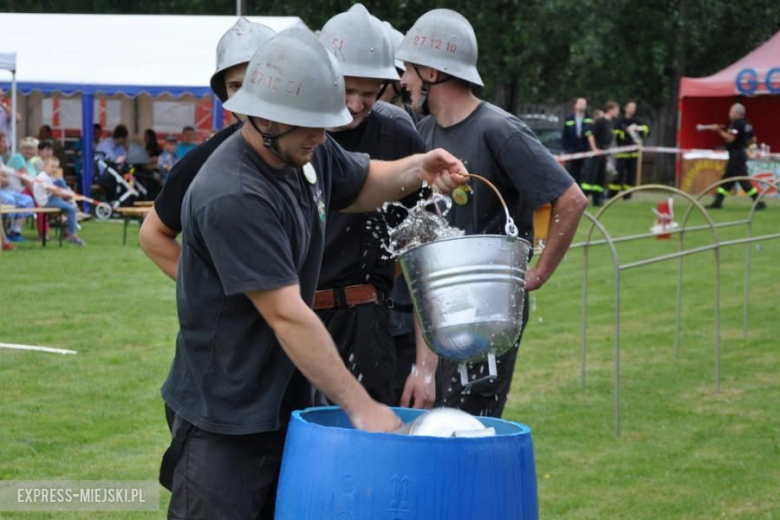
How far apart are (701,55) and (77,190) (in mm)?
20479

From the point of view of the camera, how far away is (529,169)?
4.73 m

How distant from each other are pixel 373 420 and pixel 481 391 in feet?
5.44

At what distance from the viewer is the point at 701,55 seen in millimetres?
36500

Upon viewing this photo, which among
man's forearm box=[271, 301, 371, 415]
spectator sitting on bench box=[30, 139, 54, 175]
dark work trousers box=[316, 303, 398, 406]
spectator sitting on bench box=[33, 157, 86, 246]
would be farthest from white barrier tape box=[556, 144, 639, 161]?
man's forearm box=[271, 301, 371, 415]

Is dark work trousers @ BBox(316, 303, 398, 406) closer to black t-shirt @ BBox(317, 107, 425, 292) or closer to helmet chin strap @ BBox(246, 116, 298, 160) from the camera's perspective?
black t-shirt @ BBox(317, 107, 425, 292)

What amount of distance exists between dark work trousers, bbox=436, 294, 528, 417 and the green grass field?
1276 mm

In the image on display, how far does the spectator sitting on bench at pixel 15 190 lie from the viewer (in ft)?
56.0

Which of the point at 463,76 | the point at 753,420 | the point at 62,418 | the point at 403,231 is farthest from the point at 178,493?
the point at 753,420

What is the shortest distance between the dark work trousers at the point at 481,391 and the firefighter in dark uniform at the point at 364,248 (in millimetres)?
162

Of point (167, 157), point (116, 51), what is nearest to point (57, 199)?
point (116, 51)

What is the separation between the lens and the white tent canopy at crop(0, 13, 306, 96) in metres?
20.5

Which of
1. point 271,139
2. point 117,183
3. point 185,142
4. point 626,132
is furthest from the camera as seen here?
point 626,132

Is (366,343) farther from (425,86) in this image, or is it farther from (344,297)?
(425,86)

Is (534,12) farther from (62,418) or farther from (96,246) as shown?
(62,418)
